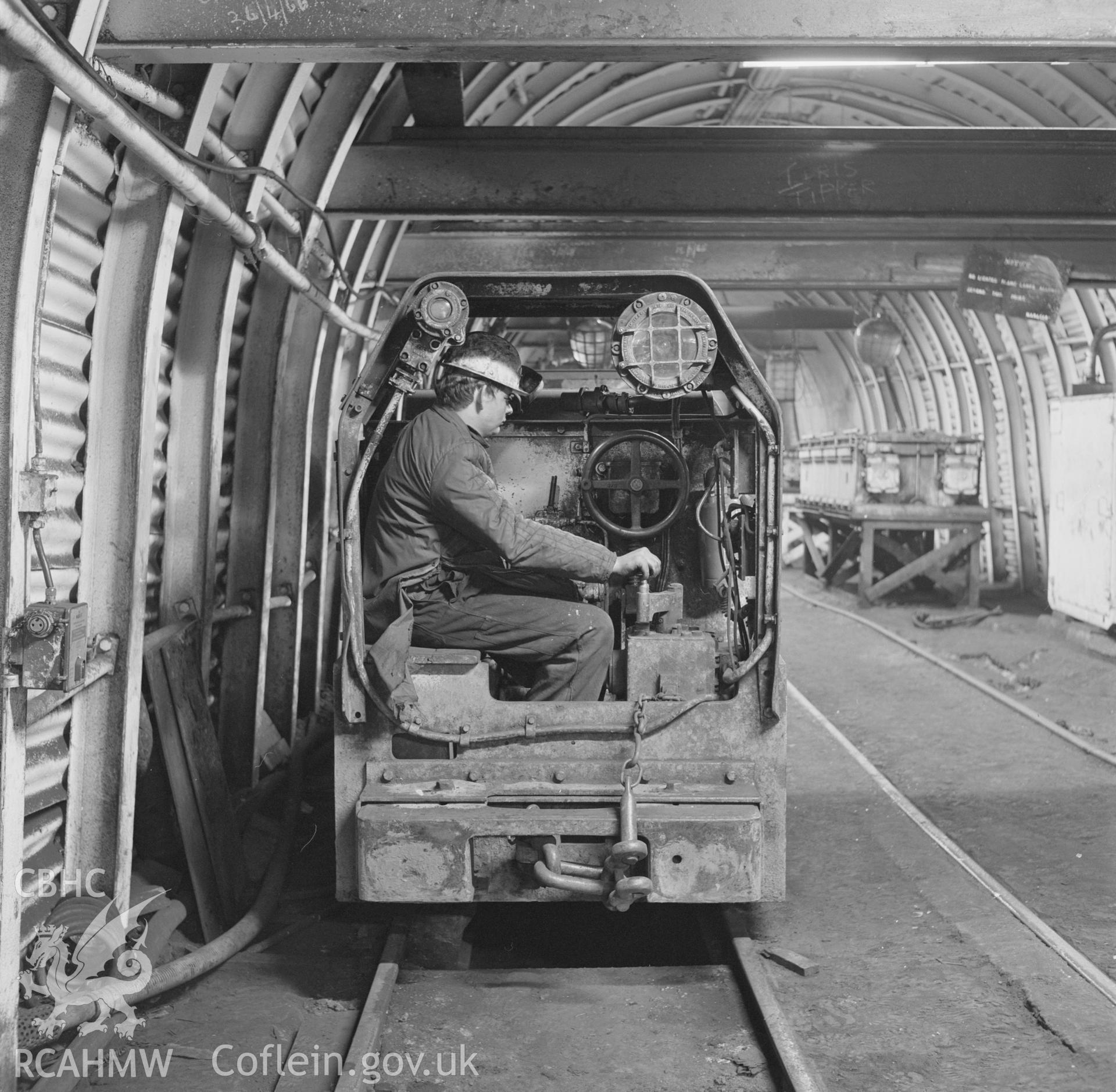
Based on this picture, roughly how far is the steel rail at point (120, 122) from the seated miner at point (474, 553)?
95 centimetres

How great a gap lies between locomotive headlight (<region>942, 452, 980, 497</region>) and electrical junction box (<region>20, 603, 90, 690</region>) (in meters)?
11.6

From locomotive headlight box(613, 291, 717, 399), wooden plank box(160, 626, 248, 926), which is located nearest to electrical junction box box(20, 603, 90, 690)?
wooden plank box(160, 626, 248, 926)

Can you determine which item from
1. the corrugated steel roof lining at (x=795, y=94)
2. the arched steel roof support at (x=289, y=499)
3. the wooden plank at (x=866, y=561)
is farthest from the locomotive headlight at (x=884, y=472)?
the arched steel roof support at (x=289, y=499)

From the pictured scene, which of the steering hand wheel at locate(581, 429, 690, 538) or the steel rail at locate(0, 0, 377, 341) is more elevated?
the steel rail at locate(0, 0, 377, 341)

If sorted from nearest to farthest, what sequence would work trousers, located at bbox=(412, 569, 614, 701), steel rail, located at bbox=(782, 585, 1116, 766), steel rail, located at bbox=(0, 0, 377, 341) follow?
1. steel rail, located at bbox=(0, 0, 377, 341)
2. work trousers, located at bbox=(412, 569, 614, 701)
3. steel rail, located at bbox=(782, 585, 1116, 766)

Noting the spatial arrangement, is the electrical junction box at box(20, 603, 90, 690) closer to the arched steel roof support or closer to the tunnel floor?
the tunnel floor

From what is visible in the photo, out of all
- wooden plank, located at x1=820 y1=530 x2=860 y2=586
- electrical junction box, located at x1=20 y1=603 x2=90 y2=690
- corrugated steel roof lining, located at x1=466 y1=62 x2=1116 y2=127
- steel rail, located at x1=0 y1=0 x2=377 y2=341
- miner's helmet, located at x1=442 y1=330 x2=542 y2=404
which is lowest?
electrical junction box, located at x1=20 y1=603 x2=90 y2=690

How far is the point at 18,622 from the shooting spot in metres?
3.16

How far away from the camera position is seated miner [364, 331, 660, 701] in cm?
420

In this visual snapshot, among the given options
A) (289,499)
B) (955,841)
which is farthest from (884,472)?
(289,499)

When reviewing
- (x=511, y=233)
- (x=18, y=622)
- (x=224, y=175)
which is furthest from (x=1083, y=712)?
(x=18, y=622)

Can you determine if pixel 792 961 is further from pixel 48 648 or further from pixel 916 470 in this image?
pixel 916 470

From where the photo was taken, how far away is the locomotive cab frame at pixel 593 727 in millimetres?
3727

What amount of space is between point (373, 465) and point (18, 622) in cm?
215
